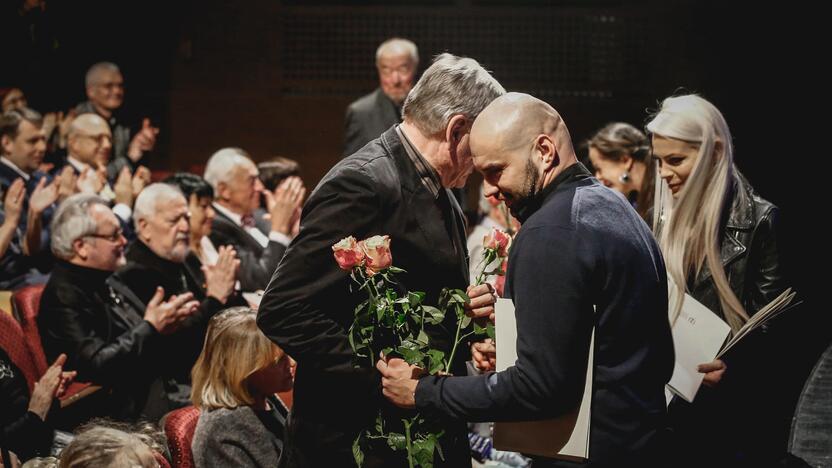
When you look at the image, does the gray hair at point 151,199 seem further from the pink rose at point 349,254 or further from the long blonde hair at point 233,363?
the pink rose at point 349,254

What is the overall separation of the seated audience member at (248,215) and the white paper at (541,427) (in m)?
2.33

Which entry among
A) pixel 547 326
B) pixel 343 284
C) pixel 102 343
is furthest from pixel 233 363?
pixel 547 326

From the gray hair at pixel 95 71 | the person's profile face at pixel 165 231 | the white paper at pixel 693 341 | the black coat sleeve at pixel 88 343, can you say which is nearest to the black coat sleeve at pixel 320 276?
the white paper at pixel 693 341

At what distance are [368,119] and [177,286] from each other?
1824mm

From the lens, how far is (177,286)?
12.2 ft

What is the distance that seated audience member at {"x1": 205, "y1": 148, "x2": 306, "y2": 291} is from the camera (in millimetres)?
3961

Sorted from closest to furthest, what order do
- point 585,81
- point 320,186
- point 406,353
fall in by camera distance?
point 406,353, point 320,186, point 585,81

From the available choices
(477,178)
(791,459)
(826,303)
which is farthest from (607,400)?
(477,178)

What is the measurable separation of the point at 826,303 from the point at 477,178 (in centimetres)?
288

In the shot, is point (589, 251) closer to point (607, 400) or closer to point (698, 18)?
point (607, 400)

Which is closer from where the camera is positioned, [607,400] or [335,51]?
[607,400]

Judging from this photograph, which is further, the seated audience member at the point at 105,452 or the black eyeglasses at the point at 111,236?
the black eyeglasses at the point at 111,236

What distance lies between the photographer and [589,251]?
1574mm

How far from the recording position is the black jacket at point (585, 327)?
156 centimetres
